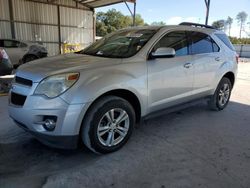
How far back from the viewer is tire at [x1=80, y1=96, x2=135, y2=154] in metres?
2.95

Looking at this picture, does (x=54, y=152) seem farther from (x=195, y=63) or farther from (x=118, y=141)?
(x=195, y=63)

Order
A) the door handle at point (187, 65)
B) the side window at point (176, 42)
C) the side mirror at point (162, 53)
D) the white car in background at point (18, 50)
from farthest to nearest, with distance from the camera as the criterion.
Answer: the white car in background at point (18, 50) < the door handle at point (187, 65) < the side window at point (176, 42) < the side mirror at point (162, 53)

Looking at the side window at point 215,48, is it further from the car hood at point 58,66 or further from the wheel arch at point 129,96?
the car hood at point 58,66

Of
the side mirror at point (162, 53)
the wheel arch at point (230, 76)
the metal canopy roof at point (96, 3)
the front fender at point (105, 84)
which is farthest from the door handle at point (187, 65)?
the metal canopy roof at point (96, 3)

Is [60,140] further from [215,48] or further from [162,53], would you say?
[215,48]

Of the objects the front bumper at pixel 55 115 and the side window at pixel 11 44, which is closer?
the front bumper at pixel 55 115

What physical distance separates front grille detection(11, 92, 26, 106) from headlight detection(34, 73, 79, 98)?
0.25 metres

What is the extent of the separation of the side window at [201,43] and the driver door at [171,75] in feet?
0.65

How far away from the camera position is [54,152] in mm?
3268

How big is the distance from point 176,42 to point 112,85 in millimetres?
1576

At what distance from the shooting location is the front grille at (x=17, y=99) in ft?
9.57

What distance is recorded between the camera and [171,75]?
378 cm

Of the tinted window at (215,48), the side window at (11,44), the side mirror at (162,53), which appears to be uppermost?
the side window at (11,44)

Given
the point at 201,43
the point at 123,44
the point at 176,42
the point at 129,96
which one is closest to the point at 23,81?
the point at 129,96
